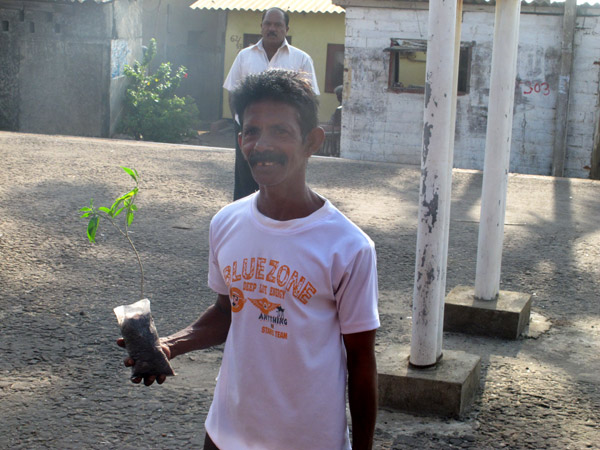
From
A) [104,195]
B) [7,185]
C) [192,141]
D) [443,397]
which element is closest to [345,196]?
[104,195]

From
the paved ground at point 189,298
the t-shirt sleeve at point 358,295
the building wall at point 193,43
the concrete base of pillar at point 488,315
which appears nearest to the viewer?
the t-shirt sleeve at point 358,295

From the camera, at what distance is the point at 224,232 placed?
6.50 ft

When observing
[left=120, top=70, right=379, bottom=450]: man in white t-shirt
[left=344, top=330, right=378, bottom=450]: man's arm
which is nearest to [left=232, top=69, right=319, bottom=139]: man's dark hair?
[left=120, top=70, right=379, bottom=450]: man in white t-shirt

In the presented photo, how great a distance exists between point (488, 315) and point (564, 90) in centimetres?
996

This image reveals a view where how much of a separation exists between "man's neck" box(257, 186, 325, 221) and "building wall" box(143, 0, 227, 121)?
2019 cm

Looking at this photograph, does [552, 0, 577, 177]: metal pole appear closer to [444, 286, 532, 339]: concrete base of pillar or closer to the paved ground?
the paved ground

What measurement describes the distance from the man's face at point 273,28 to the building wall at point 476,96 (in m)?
8.70

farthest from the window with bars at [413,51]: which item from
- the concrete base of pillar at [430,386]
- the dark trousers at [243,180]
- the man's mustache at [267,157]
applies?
the man's mustache at [267,157]

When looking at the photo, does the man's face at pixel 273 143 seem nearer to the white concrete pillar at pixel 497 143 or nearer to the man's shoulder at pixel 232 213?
the man's shoulder at pixel 232 213

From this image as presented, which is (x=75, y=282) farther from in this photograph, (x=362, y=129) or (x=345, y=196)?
(x=362, y=129)

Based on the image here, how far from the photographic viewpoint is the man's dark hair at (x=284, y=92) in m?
1.88

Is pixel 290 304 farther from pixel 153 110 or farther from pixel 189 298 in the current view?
pixel 153 110

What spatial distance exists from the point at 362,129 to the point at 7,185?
793 centimetres

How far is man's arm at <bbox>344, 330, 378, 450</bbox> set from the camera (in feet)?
6.09
